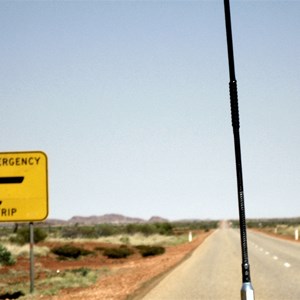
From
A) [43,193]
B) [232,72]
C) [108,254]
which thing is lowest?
[108,254]

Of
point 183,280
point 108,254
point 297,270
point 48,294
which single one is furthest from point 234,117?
point 108,254

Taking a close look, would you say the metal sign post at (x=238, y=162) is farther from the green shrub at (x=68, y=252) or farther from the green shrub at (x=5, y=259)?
the green shrub at (x=68, y=252)

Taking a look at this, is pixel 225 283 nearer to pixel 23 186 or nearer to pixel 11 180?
pixel 23 186

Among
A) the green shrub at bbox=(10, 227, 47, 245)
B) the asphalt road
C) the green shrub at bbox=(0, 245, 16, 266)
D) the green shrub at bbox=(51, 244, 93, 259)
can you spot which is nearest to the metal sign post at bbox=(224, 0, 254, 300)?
the asphalt road

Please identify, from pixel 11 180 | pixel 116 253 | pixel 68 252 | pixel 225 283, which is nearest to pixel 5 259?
pixel 68 252

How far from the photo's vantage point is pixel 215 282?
16.3 meters

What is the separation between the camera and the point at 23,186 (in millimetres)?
13672

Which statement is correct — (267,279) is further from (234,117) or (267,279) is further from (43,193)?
(234,117)

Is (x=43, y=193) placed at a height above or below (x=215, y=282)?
above

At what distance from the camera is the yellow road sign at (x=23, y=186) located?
13398mm

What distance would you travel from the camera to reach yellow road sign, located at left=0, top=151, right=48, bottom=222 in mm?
13398

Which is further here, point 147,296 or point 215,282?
point 215,282

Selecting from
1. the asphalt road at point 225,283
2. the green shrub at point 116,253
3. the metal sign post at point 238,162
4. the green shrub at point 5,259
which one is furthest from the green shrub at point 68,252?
the metal sign post at point 238,162

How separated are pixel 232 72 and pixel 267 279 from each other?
33.1ft
